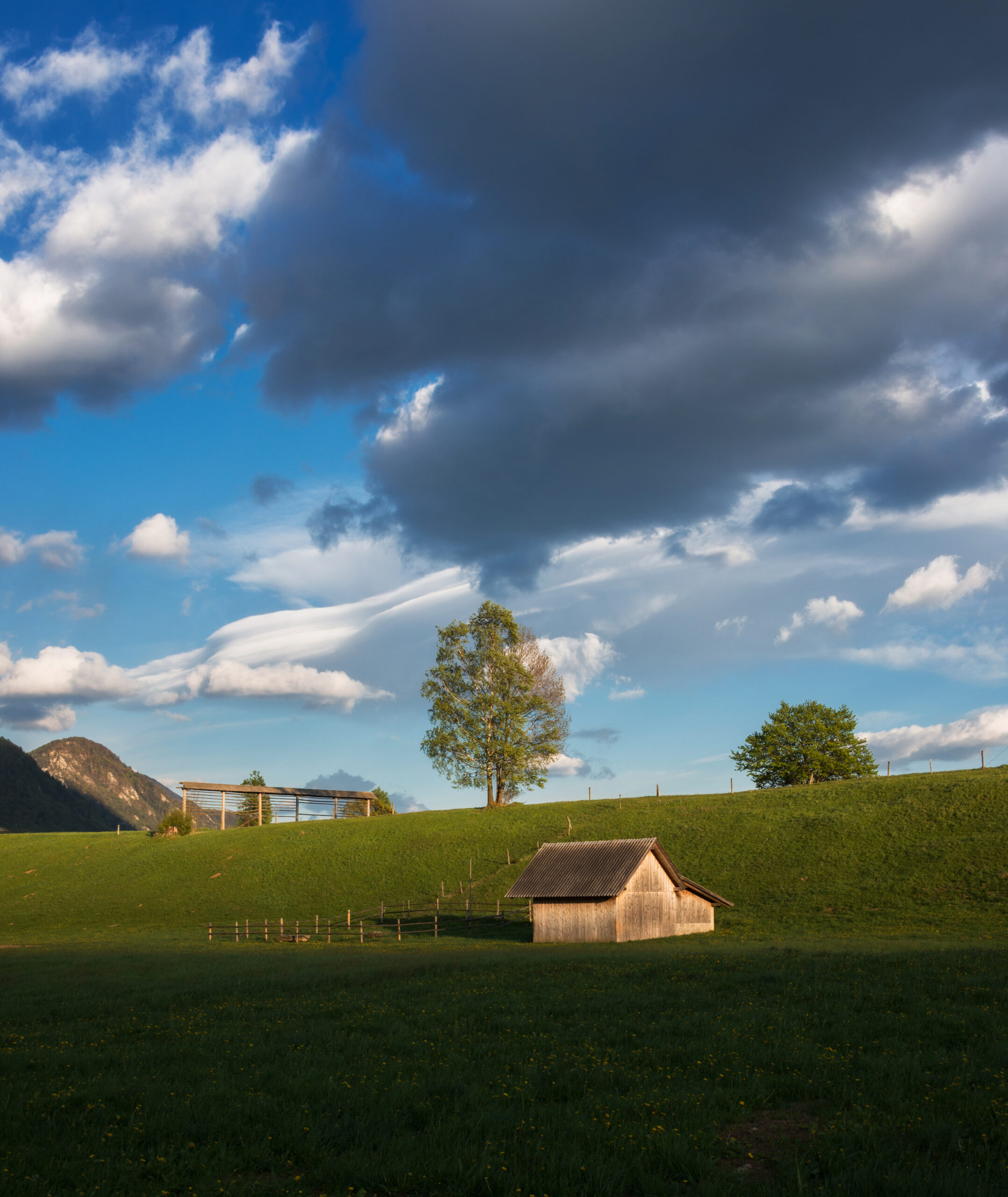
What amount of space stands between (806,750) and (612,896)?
51.9 m

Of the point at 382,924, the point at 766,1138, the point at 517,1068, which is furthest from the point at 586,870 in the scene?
the point at 766,1138

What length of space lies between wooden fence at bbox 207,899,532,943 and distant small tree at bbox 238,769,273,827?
33.5 m

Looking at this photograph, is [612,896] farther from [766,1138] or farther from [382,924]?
[766,1138]

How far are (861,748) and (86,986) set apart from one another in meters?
79.3

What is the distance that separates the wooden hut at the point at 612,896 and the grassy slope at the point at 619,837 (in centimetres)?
282

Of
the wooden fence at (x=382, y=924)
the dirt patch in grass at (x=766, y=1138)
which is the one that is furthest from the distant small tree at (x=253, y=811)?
the dirt patch in grass at (x=766, y=1138)

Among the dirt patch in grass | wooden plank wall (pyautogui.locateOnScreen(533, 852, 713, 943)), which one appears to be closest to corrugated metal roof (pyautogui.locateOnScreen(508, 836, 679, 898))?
wooden plank wall (pyautogui.locateOnScreen(533, 852, 713, 943))

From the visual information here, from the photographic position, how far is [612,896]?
135 ft

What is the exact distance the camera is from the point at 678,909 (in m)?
44.9

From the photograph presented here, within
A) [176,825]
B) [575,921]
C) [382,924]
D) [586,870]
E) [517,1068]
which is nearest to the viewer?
[517,1068]

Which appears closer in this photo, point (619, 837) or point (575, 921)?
point (575, 921)

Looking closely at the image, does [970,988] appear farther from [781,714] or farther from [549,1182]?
[781,714]

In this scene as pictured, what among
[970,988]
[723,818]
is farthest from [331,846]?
[970,988]

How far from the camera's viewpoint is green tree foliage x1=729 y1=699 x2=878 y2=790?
85.8 meters
